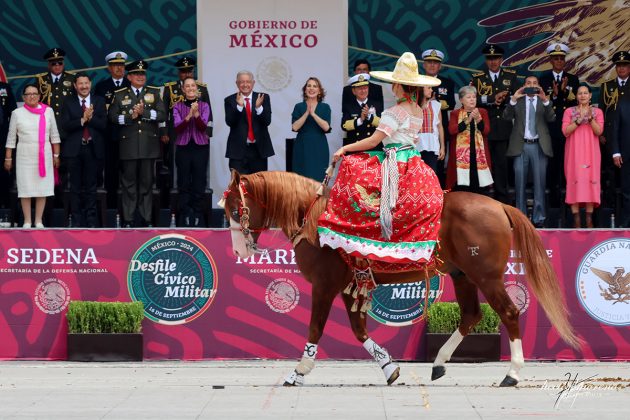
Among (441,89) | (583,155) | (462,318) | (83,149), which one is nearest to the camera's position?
(462,318)

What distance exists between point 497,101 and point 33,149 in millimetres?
6322

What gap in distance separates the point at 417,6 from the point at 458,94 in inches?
61.8

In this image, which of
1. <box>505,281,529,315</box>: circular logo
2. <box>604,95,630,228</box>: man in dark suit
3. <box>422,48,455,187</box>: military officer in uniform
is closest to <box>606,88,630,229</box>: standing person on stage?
<box>604,95,630,228</box>: man in dark suit

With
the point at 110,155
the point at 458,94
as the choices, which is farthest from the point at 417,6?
the point at 110,155

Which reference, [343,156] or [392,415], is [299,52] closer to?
[343,156]

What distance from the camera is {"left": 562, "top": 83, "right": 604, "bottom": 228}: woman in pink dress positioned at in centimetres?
1719

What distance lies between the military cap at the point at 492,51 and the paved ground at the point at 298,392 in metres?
5.41

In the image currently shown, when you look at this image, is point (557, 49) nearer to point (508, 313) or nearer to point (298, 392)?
point (508, 313)

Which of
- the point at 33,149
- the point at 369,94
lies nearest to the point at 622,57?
the point at 369,94

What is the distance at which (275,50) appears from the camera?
62.5 ft

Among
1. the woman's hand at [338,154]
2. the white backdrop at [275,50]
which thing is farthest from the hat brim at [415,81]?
the white backdrop at [275,50]

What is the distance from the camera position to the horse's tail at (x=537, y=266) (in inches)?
485

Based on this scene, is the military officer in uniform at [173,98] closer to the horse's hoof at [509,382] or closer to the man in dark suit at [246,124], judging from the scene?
the man in dark suit at [246,124]

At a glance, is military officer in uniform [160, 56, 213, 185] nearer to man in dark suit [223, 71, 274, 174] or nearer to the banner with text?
man in dark suit [223, 71, 274, 174]
